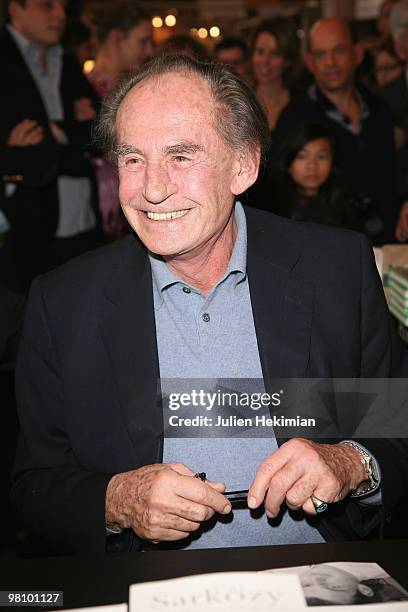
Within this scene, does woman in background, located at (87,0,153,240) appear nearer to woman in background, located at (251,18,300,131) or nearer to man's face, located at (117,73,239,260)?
woman in background, located at (251,18,300,131)

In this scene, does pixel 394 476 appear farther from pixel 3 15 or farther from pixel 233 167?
pixel 3 15

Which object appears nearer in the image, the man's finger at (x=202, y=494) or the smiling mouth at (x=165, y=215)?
the man's finger at (x=202, y=494)

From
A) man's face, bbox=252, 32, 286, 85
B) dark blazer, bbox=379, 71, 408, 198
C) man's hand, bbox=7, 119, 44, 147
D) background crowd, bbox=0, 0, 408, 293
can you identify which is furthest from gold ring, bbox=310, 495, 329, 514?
man's face, bbox=252, 32, 286, 85

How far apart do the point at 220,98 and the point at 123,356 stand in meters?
0.62

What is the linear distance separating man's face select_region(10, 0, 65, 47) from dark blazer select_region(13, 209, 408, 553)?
8.40 feet

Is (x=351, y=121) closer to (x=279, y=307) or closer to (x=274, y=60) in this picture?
(x=274, y=60)

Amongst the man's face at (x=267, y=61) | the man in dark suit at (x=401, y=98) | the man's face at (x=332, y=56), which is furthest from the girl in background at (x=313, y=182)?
the man's face at (x=267, y=61)

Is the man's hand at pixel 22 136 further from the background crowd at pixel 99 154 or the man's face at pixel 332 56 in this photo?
the man's face at pixel 332 56

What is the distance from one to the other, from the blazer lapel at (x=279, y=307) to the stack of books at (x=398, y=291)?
2.30 feet

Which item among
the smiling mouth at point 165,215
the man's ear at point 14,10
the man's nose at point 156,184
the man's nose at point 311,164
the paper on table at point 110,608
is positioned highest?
the man's ear at point 14,10

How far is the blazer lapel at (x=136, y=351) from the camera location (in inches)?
66.1

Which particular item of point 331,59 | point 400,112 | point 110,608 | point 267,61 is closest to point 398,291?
point 110,608

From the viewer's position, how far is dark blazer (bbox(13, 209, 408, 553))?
1654 millimetres

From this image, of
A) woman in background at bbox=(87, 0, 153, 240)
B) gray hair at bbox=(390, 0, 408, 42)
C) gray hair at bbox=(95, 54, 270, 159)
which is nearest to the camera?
gray hair at bbox=(95, 54, 270, 159)
